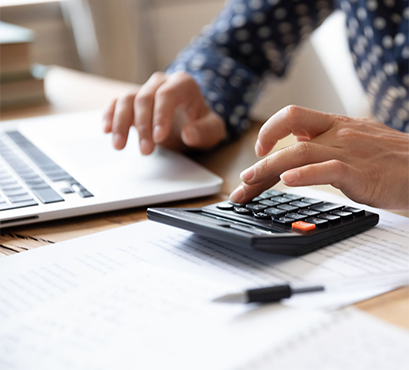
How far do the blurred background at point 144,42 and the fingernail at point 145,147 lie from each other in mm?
1726

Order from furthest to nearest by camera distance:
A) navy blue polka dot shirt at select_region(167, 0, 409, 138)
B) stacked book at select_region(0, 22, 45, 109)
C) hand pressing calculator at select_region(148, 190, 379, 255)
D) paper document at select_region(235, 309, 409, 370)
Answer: stacked book at select_region(0, 22, 45, 109) < navy blue polka dot shirt at select_region(167, 0, 409, 138) < hand pressing calculator at select_region(148, 190, 379, 255) < paper document at select_region(235, 309, 409, 370)

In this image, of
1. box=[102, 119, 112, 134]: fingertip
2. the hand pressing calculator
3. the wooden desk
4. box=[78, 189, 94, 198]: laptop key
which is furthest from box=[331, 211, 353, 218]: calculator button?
box=[102, 119, 112, 134]: fingertip

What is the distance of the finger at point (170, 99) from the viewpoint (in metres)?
0.68

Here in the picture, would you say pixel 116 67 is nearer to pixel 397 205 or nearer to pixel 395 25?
pixel 395 25

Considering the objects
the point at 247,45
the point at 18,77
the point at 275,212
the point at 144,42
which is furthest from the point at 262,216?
the point at 144,42

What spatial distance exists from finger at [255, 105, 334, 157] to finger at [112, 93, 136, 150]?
22 cm

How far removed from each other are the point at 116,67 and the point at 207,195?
6.78 feet

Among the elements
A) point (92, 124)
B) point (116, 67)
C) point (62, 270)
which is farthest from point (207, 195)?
point (116, 67)

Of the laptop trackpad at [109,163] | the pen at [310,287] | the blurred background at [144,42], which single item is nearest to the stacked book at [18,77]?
the laptop trackpad at [109,163]

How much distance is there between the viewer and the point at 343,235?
16.9 inches

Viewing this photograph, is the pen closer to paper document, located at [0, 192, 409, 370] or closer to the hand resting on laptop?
paper document, located at [0, 192, 409, 370]

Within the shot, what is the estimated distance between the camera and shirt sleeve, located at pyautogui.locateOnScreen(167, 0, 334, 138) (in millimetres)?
929

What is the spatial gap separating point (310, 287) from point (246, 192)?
0.57ft

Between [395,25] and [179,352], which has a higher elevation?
[395,25]
